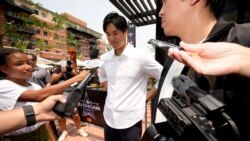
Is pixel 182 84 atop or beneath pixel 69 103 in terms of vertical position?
atop

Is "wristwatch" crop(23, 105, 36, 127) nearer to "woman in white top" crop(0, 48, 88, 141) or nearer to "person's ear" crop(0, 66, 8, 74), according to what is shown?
"woman in white top" crop(0, 48, 88, 141)

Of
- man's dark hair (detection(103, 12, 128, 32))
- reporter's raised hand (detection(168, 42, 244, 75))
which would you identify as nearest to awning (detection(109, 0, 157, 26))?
man's dark hair (detection(103, 12, 128, 32))

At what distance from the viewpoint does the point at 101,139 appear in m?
4.88

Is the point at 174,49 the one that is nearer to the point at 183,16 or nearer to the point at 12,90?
the point at 183,16

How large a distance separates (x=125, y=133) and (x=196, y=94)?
1893mm

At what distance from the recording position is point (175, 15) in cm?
126

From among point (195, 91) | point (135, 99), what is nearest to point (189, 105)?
point (195, 91)

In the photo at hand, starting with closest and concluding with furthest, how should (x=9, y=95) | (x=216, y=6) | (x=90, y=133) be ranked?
(x=216, y=6) < (x=9, y=95) < (x=90, y=133)

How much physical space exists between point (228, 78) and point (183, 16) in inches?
21.9

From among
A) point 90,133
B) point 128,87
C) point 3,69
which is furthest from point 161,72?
point 90,133

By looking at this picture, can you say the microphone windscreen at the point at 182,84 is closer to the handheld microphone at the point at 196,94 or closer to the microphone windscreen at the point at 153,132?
the handheld microphone at the point at 196,94

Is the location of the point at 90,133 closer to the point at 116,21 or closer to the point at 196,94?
the point at 116,21

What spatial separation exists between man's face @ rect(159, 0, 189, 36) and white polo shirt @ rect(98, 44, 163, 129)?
1.12m

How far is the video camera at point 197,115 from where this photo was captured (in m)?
0.57
